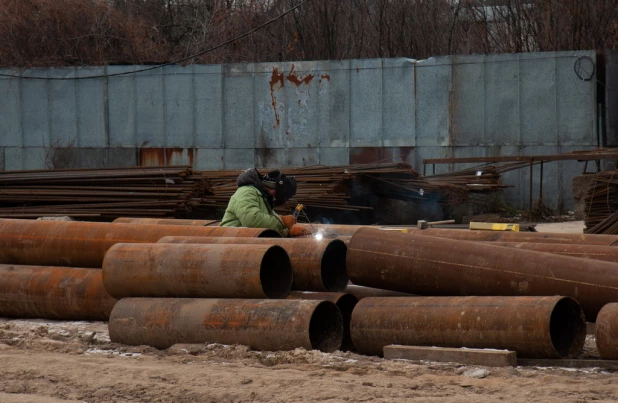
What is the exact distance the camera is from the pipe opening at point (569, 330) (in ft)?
23.4

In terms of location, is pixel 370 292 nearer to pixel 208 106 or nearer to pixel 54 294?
pixel 54 294

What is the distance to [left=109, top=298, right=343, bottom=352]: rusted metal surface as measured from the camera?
7219 millimetres

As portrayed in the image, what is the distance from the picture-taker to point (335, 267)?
862 centimetres

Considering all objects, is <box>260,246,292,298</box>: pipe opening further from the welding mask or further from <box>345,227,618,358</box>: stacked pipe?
the welding mask

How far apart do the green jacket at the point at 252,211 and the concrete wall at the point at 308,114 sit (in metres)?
10.8

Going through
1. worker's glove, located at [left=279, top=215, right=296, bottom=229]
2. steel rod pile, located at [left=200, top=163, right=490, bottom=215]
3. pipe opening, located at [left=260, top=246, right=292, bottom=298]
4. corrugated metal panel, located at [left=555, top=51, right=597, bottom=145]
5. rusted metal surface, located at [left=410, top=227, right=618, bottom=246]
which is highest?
corrugated metal panel, located at [left=555, top=51, right=597, bottom=145]

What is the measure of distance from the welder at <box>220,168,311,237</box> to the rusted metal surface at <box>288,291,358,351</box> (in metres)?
1.49

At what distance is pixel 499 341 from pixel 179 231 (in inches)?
148

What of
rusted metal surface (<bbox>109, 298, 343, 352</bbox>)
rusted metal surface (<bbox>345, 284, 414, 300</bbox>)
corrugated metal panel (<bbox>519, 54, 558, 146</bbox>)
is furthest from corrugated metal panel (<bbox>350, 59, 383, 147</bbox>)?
rusted metal surface (<bbox>109, 298, 343, 352</bbox>)

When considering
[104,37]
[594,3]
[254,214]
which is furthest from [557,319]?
[104,37]

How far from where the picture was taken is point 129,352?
24.9ft

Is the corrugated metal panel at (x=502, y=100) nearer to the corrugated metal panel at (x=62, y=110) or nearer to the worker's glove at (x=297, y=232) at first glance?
the corrugated metal panel at (x=62, y=110)

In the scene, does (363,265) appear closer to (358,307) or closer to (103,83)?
(358,307)

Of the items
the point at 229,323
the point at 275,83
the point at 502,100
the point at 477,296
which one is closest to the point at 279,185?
the point at 229,323
